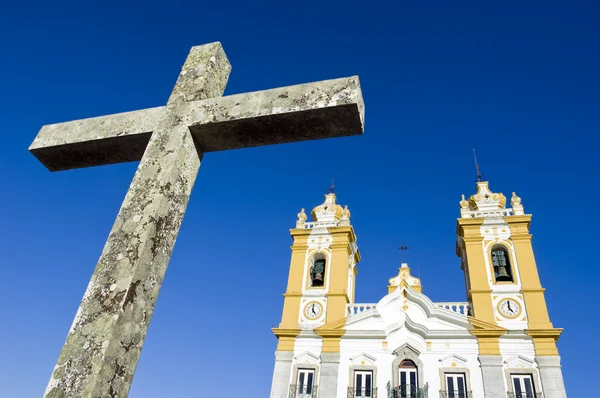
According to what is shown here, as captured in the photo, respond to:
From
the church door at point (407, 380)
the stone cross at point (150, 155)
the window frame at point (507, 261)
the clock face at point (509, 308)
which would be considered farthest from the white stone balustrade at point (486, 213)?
the stone cross at point (150, 155)

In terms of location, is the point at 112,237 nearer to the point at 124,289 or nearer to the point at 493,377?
the point at 124,289

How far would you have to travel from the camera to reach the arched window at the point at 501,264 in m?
16.0

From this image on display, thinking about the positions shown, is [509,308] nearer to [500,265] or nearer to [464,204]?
[500,265]

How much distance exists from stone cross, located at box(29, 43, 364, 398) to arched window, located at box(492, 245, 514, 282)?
15371 mm

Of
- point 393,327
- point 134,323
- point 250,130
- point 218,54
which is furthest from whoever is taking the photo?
point 393,327

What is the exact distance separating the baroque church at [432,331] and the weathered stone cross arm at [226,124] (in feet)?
44.3

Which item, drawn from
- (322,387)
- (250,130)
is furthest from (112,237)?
(322,387)

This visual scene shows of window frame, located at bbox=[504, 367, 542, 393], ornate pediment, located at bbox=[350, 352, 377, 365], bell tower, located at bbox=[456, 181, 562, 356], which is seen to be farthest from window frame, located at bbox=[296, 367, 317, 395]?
window frame, located at bbox=[504, 367, 542, 393]

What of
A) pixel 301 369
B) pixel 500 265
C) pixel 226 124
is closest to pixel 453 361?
pixel 500 265

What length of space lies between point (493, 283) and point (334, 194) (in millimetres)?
8157

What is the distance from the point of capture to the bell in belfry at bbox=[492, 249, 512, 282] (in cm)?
1596

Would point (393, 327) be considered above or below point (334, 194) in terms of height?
below

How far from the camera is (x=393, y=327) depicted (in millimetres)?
15570

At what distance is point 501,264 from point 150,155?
53.7ft
